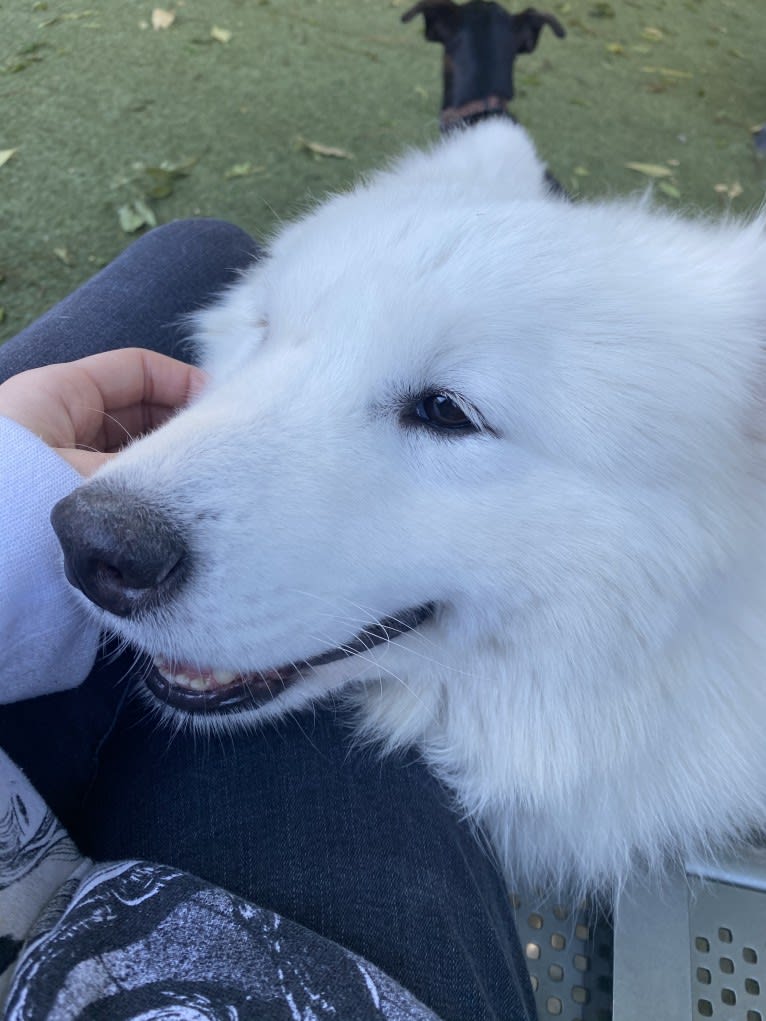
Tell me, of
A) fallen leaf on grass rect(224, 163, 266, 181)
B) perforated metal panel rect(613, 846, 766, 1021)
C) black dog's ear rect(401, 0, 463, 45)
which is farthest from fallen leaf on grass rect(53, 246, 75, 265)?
perforated metal panel rect(613, 846, 766, 1021)

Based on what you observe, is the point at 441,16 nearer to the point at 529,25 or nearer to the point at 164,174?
the point at 529,25

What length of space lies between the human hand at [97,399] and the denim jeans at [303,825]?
1.27 feet

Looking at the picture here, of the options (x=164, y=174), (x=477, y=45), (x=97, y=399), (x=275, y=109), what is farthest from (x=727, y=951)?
(x=477, y=45)

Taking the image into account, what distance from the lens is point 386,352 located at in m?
1.07

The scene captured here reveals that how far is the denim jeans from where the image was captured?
1049 mm

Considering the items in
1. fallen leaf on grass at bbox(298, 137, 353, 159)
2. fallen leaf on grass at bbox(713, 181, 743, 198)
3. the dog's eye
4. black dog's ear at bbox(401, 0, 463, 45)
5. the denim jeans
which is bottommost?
the denim jeans

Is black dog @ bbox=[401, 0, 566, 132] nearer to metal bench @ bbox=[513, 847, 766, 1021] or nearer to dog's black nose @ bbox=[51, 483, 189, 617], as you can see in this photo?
dog's black nose @ bbox=[51, 483, 189, 617]

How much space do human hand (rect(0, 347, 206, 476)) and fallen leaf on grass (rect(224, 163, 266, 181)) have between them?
2.23m

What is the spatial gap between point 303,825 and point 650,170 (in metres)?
3.58

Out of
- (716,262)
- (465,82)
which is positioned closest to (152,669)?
(716,262)

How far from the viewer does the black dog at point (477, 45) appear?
3519 mm

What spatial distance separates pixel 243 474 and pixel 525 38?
155 inches

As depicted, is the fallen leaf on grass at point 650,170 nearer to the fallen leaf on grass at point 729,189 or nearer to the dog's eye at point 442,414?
the fallen leaf on grass at point 729,189

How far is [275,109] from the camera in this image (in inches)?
145
